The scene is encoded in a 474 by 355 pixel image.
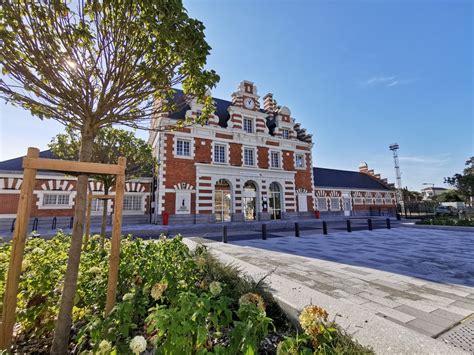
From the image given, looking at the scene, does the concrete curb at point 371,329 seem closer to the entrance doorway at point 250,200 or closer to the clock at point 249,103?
the entrance doorway at point 250,200

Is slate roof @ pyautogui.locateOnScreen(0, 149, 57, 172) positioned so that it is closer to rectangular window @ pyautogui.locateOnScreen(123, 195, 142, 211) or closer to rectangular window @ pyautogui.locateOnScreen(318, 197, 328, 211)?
rectangular window @ pyautogui.locateOnScreen(123, 195, 142, 211)

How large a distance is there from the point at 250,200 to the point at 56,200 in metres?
15.9

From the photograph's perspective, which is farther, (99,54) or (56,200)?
(56,200)

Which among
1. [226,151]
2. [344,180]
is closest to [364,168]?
[344,180]

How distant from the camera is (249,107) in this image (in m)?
22.8

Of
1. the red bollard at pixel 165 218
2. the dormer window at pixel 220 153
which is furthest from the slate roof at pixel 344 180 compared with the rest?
the red bollard at pixel 165 218

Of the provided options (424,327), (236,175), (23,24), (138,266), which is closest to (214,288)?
(138,266)

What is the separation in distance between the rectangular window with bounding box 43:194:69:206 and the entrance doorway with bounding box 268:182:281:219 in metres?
17.1

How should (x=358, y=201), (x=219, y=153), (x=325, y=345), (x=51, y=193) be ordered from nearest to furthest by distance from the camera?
(x=325, y=345) < (x=51, y=193) < (x=219, y=153) < (x=358, y=201)

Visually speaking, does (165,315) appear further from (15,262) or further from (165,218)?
(165,218)

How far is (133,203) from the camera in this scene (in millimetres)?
18891

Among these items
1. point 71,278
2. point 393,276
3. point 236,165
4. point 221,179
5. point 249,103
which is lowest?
point 393,276

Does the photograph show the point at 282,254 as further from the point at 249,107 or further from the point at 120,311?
the point at 249,107

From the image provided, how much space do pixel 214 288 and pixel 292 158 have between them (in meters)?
23.1
